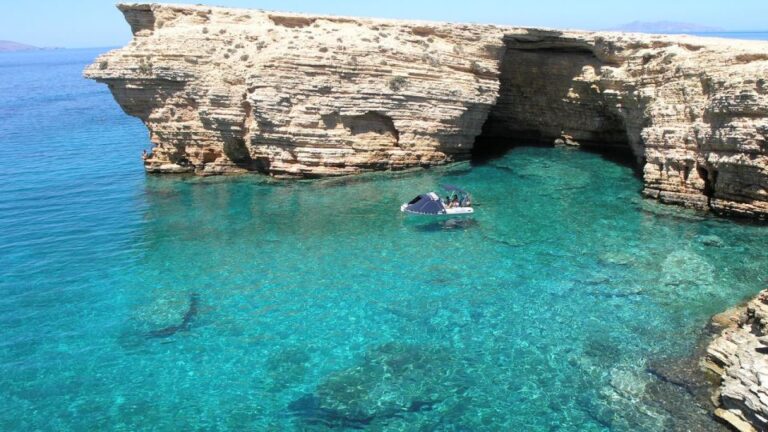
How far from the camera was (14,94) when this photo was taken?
80.1 meters

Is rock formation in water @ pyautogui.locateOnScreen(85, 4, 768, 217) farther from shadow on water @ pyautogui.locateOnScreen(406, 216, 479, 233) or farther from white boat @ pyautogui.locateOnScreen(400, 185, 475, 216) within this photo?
shadow on water @ pyautogui.locateOnScreen(406, 216, 479, 233)

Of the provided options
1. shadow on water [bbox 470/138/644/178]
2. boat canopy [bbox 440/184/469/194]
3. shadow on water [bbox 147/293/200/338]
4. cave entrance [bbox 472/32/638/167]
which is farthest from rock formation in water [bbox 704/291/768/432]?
cave entrance [bbox 472/32/638/167]

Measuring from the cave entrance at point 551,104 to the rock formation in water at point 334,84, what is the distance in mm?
173

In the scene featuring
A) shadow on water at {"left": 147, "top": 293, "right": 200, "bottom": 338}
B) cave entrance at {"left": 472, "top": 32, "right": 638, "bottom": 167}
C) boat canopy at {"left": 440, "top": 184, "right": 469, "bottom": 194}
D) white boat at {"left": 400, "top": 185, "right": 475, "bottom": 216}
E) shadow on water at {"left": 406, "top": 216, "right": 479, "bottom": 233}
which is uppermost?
cave entrance at {"left": 472, "top": 32, "right": 638, "bottom": 167}

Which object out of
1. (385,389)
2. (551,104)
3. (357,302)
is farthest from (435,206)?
(551,104)

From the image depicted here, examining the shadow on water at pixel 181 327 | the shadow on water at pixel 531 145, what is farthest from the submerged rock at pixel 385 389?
the shadow on water at pixel 531 145

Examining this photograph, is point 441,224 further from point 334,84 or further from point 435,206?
point 334,84

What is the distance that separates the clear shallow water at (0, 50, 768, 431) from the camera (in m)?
13.7

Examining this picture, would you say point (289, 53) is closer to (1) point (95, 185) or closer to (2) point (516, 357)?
(1) point (95, 185)

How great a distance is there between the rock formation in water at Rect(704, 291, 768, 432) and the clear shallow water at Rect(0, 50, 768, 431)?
0.98 metres

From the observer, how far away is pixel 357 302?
18.8 meters

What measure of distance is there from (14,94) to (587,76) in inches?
3138

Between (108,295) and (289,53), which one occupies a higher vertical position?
(289,53)

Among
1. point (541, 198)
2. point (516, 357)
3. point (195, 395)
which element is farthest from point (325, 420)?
point (541, 198)
